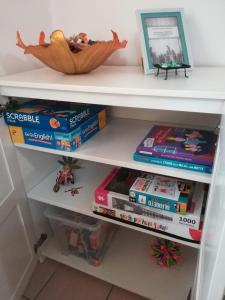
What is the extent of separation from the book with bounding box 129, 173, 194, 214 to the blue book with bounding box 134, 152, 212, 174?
0.41 feet


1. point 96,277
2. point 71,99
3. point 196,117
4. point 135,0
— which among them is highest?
point 135,0

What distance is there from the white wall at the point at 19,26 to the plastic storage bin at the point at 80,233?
705mm

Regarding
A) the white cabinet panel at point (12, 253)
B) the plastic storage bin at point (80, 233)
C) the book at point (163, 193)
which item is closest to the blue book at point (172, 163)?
the book at point (163, 193)

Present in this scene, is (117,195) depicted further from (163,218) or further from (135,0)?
(135,0)

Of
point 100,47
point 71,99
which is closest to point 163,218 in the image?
point 71,99

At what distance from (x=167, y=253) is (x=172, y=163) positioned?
60cm

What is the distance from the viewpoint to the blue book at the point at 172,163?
699 mm

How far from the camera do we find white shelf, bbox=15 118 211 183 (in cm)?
73

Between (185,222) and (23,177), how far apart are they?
2.31ft

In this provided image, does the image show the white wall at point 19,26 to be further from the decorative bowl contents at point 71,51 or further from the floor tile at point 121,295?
the floor tile at point 121,295

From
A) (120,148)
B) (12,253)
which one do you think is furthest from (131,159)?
(12,253)

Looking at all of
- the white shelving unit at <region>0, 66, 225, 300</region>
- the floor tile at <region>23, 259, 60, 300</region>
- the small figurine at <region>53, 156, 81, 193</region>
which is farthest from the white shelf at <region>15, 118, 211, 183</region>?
the floor tile at <region>23, 259, 60, 300</region>

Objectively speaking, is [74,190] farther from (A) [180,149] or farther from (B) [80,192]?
(A) [180,149]

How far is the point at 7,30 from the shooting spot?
918 millimetres
